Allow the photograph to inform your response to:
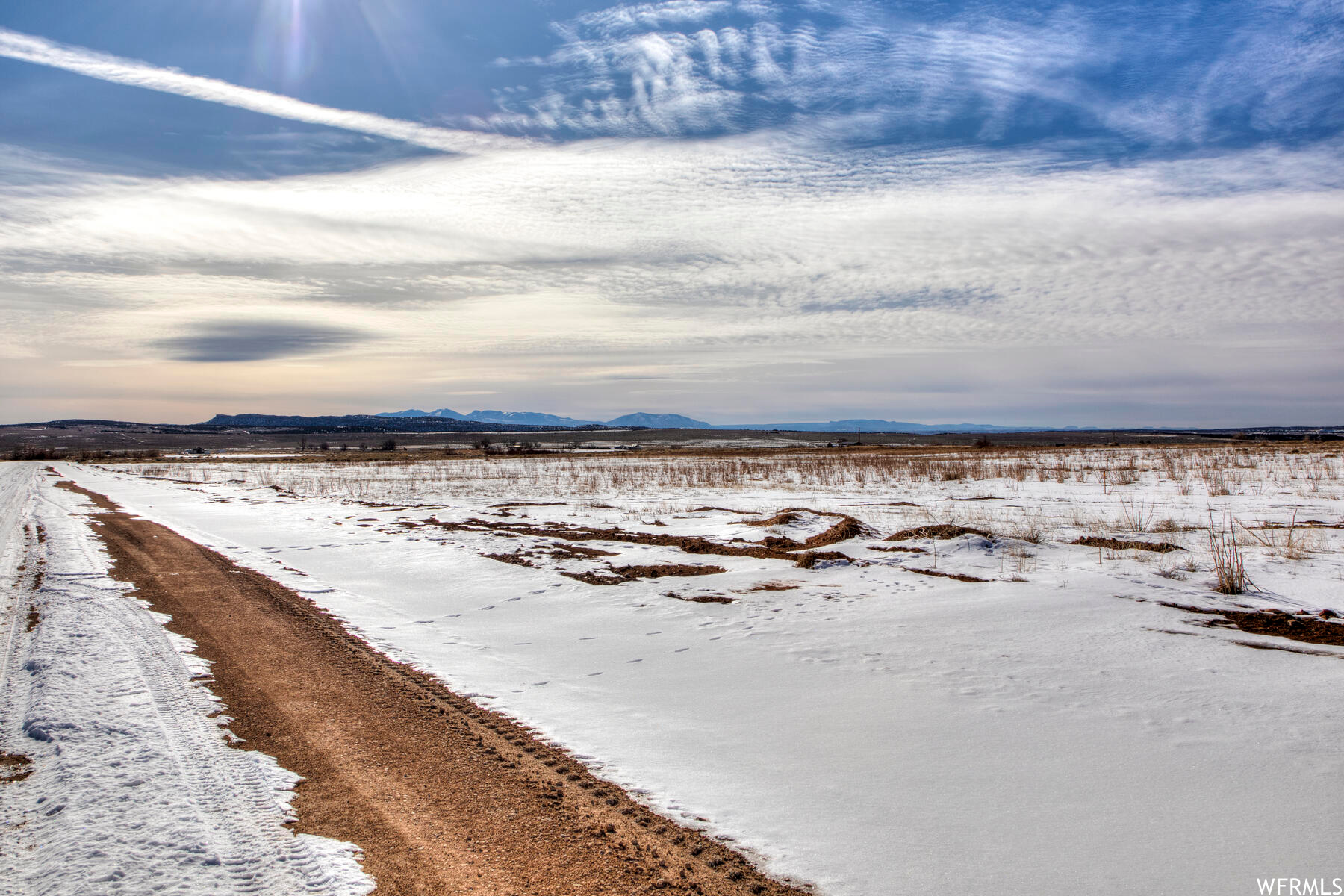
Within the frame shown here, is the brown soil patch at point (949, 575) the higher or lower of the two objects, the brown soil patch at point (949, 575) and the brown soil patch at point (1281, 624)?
the lower

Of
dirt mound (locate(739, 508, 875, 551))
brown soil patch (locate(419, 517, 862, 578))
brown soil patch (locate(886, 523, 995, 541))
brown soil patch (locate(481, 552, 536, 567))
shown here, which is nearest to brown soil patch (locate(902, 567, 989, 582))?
brown soil patch (locate(419, 517, 862, 578))

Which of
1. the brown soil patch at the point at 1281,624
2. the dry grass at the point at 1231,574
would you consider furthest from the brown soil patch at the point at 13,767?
the dry grass at the point at 1231,574

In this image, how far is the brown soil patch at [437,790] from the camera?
3.54m

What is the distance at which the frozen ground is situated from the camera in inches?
146

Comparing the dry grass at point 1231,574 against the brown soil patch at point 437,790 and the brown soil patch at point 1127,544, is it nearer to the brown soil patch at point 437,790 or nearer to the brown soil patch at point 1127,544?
the brown soil patch at point 1127,544

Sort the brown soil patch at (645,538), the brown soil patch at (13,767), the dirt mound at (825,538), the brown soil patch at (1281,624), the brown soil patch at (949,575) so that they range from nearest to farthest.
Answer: the brown soil patch at (13,767) → the brown soil patch at (1281,624) → the brown soil patch at (949,575) → the brown soil patch at (645,538) → the dirt mound at (825,538)

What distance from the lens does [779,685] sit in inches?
250

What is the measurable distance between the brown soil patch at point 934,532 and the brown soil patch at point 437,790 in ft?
29.8

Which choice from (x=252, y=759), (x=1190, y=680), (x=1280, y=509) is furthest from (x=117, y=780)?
(x=1280, y=509)

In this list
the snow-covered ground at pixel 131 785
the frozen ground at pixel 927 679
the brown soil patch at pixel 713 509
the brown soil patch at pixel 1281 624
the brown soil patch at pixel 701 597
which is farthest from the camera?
the brown soil patch at pixel 713 509

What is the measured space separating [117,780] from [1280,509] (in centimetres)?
1928

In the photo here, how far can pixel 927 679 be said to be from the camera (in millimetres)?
6262

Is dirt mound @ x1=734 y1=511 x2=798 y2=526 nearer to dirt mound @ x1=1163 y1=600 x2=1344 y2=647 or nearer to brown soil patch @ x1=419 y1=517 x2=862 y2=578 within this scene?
brown soil patch @ x1=419 y1=517 x2=862 y2=578

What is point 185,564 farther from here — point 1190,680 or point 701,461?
point 701,461
